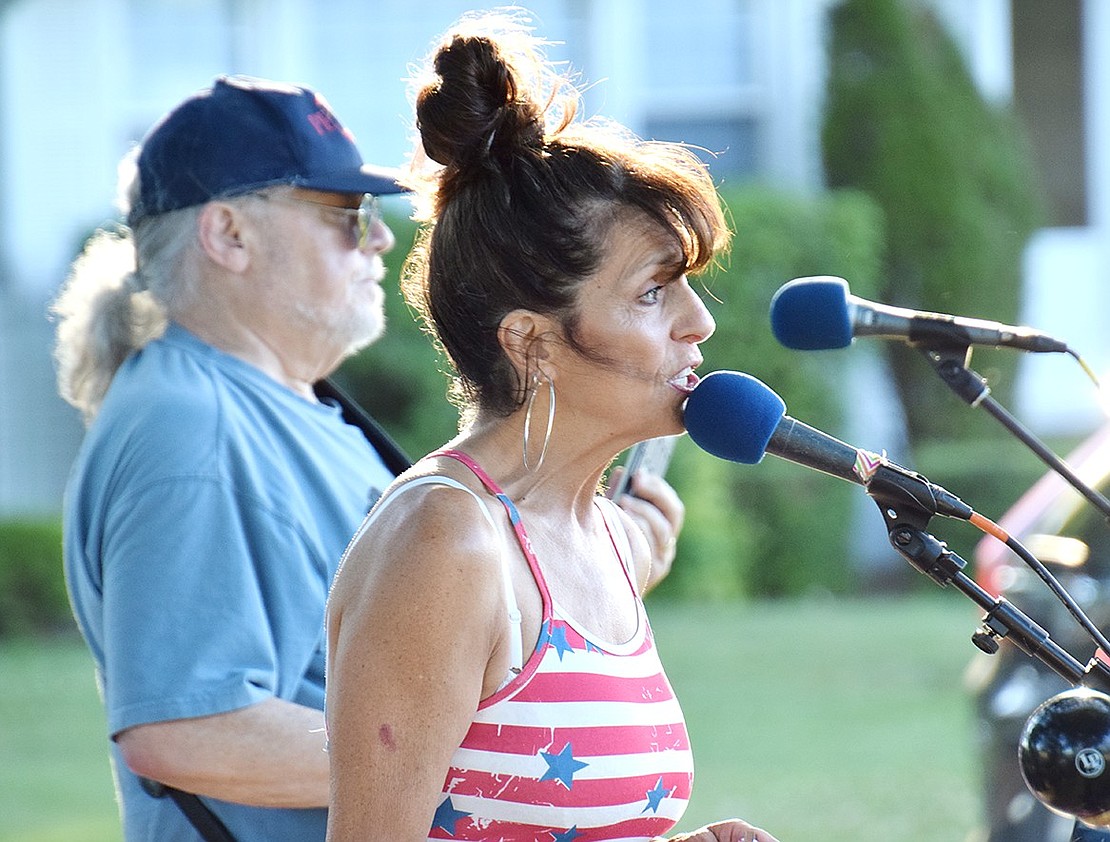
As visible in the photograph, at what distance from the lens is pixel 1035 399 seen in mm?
13578

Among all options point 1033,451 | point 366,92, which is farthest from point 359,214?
point 366,92

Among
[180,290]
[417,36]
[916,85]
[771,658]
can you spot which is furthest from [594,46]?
[180,290]

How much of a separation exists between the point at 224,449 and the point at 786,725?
569 cm

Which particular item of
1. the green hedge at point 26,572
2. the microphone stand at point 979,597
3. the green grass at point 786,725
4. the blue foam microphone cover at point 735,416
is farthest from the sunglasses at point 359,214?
the green hedge at point 26,572

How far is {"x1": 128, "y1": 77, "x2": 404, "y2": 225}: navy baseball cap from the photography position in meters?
3.26

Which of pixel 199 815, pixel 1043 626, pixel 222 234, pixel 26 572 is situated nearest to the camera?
pixel 199 815

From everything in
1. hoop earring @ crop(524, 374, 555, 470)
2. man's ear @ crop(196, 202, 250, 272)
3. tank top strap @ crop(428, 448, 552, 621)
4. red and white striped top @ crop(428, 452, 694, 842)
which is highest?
man's ear @ crop(196, 202, 250, 272)

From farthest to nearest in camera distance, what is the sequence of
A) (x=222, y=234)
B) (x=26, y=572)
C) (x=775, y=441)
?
(x=26, y=572), (x=222, y=234), (x=775, y=441)

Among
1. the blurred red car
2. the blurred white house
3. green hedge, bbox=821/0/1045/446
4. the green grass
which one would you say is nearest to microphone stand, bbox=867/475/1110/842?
the blurred red car

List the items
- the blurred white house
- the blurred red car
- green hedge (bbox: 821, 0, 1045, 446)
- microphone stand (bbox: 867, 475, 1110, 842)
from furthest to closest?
green hedge (bbox: 821, 0, 1045, 446) → the blurred white house → the blurred red car → microphone stand (bbox: 867, 475, 1110, 842)

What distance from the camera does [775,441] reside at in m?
2.10

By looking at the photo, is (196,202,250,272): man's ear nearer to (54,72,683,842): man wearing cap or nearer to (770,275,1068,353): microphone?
(54,72,683,842): man wearing cap

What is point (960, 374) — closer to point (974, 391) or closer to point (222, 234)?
point (974, 391)

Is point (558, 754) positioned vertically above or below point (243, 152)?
below
